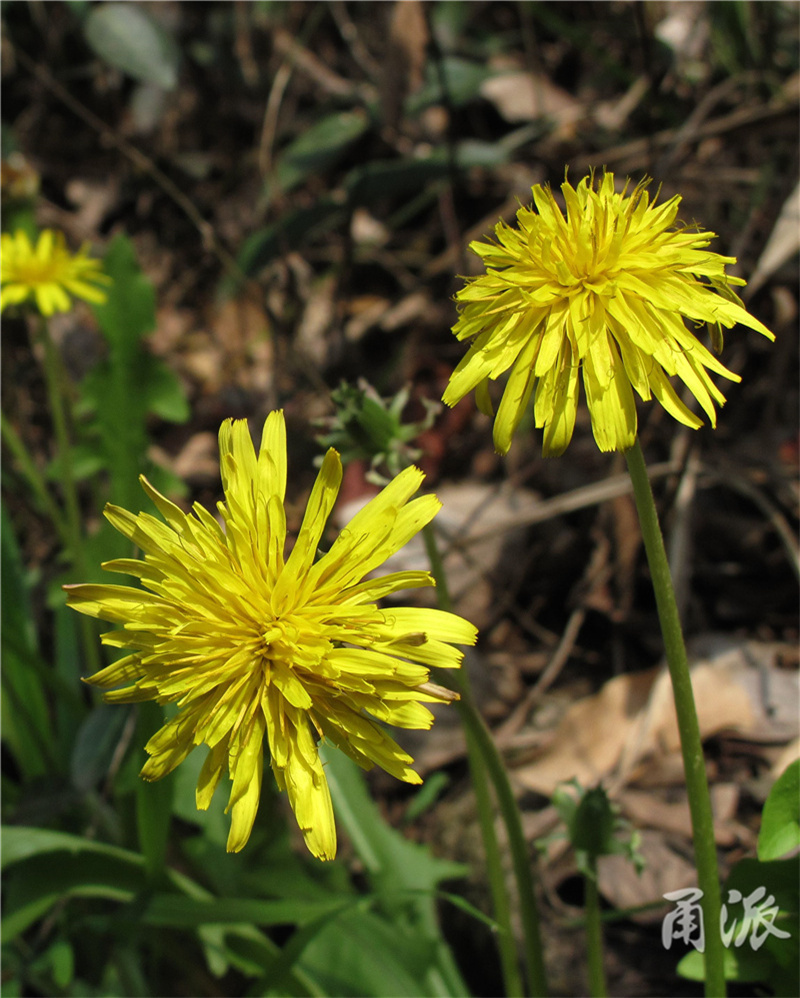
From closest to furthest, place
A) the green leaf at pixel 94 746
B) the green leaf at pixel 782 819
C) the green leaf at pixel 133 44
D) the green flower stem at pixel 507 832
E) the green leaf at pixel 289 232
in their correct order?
the green leaf at pixel 782 819
the green flower stem at pixel 507 832
the green leaf at pixel 94 746
the green leaf at pixel 133 44
the green leaf at pixel 289 232

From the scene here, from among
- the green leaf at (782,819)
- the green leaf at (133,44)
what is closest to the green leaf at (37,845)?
the green leaf at (782,819)

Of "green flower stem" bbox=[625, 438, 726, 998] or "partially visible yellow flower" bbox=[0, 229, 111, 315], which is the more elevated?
"partially visible yellow flower" bbox=[0, 229, 111, 315]

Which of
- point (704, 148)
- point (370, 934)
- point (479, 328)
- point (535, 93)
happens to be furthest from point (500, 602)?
point (535, 93)

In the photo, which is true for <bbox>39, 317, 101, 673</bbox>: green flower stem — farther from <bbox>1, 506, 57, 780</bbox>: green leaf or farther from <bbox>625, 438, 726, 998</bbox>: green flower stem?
<bbox>625, 438, 726, 998</bbox>: green flower stem

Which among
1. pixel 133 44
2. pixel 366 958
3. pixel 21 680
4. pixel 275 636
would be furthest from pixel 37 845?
pixel 133 44

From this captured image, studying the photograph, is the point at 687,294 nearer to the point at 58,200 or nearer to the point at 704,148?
the point at 704,148

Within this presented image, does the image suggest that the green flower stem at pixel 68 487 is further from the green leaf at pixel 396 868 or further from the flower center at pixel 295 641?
the flower center at pixel 295 641

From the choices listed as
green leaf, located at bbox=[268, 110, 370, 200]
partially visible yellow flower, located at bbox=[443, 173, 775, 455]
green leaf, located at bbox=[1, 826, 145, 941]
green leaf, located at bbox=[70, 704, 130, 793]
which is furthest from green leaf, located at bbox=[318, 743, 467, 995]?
green leaf, located at bbox=[268, 110, 370, 200]

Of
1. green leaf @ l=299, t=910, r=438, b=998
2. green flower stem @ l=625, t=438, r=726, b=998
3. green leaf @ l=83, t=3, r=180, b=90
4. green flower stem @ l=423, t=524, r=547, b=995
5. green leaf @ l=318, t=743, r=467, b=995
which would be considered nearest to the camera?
green flower stem @ l=625, t=438, r=726, b=998
